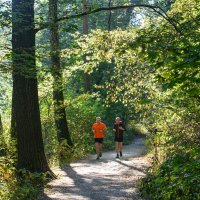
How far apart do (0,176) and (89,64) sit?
158 inches

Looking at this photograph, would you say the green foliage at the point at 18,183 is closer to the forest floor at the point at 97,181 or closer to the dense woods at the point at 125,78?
the dense woods at the point at 125,78

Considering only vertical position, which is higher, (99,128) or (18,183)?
(99,128)

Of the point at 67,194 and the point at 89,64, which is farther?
the point at 89,64

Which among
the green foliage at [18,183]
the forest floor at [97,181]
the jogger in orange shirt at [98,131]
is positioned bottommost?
the forest floor at [97,181]

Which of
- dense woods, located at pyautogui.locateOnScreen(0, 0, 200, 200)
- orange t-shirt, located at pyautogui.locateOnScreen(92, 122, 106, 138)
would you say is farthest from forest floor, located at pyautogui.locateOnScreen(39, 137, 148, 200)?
orange t-shirt, located at pyautogui.locateOnScreen(92, 122, 106, 138)

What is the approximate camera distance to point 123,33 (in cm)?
998

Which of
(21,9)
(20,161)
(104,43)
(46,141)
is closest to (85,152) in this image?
(46,141)

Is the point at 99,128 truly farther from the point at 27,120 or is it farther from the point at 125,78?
the point at 27,120

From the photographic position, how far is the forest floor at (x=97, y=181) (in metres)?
9.02

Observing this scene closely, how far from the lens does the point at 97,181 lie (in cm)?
1091

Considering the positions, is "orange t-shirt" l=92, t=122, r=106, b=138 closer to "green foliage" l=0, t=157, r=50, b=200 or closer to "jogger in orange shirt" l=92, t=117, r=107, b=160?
"jogger in orange shirt" l=92, t=117, r=107, b=160

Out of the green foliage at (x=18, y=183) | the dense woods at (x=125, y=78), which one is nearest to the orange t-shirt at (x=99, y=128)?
the dense woods at (x=125, y=78)

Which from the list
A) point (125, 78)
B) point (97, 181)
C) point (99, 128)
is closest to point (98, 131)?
point (99, 128)

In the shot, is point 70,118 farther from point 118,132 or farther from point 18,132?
point 18,132
